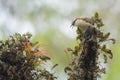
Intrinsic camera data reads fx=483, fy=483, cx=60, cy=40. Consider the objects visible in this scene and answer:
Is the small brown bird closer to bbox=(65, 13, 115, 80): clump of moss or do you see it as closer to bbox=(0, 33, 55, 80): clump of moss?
bbox=(65, 13, 115, 80): clump of moss

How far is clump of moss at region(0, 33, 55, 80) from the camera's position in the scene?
2.42 metres

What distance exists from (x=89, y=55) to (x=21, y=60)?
0.35m

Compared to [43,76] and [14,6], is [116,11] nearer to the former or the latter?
[14,6]

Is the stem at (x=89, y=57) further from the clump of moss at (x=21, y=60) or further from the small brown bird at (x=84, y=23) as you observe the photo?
the clump of moss at (x=21, y=60)

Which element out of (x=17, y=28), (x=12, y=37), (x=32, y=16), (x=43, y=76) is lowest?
(x=43, y=76)

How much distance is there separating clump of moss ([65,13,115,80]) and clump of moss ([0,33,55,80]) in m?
0.14

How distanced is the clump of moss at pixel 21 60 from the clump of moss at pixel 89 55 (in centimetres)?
14

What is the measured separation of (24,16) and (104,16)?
1.31 metres

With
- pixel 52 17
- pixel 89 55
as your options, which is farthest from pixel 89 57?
pixel 52 17

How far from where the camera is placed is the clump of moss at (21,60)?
7.95 feet

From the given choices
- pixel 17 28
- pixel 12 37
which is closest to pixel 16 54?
pixel 12 37

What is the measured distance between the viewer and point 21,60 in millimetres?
2480

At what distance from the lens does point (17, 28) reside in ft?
20.4

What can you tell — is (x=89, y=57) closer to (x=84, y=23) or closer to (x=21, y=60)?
(x=84, y=23)
